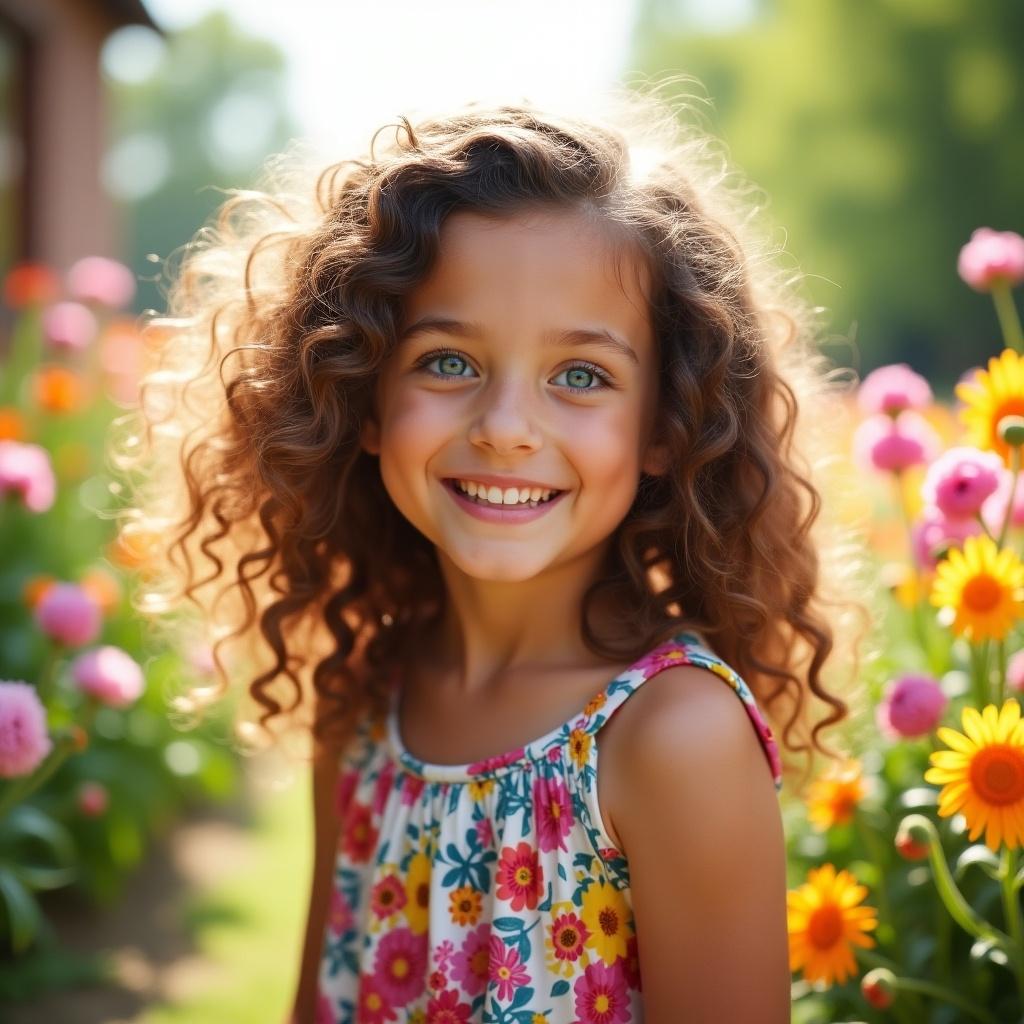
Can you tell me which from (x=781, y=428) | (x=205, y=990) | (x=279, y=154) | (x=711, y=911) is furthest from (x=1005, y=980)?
(x=205, y=990)

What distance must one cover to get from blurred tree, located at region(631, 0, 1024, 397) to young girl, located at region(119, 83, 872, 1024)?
71.9 feet

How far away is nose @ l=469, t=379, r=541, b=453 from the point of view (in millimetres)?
1431

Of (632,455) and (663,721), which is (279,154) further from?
(663,721)

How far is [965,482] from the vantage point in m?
1.60

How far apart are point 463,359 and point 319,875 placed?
862 mm

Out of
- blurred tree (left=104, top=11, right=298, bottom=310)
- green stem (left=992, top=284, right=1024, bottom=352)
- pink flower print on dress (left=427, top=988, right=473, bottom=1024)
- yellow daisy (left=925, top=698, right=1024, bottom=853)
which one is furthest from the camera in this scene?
blurred tree (left=104, top=11, right=298, bottom=310)

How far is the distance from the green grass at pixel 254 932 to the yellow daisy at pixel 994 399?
1.86 meters

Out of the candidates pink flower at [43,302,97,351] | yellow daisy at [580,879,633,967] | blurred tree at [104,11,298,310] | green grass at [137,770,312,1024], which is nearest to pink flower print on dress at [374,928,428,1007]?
yellow daisy at [580,879,633,967]

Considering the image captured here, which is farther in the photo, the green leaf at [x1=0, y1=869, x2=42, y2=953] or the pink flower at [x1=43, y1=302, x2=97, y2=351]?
the pink flower at [x1=43, y1=302, x2=97, y2=351]

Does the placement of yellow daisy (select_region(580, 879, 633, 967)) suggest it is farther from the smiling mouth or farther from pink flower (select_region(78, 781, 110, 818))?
pink flower (select_region(78, 781, 110, 818))

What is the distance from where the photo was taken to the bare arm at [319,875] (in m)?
1.85

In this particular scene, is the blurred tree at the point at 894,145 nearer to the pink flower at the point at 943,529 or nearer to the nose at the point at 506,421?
the pink flower at the point at 943,529

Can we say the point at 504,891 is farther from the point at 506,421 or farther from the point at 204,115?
the point at 204,115

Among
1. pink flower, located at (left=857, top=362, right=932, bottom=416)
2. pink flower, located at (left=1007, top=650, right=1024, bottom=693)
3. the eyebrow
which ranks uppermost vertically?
pink flower, located at (left=857, top=362, right=932, bottom=416)
